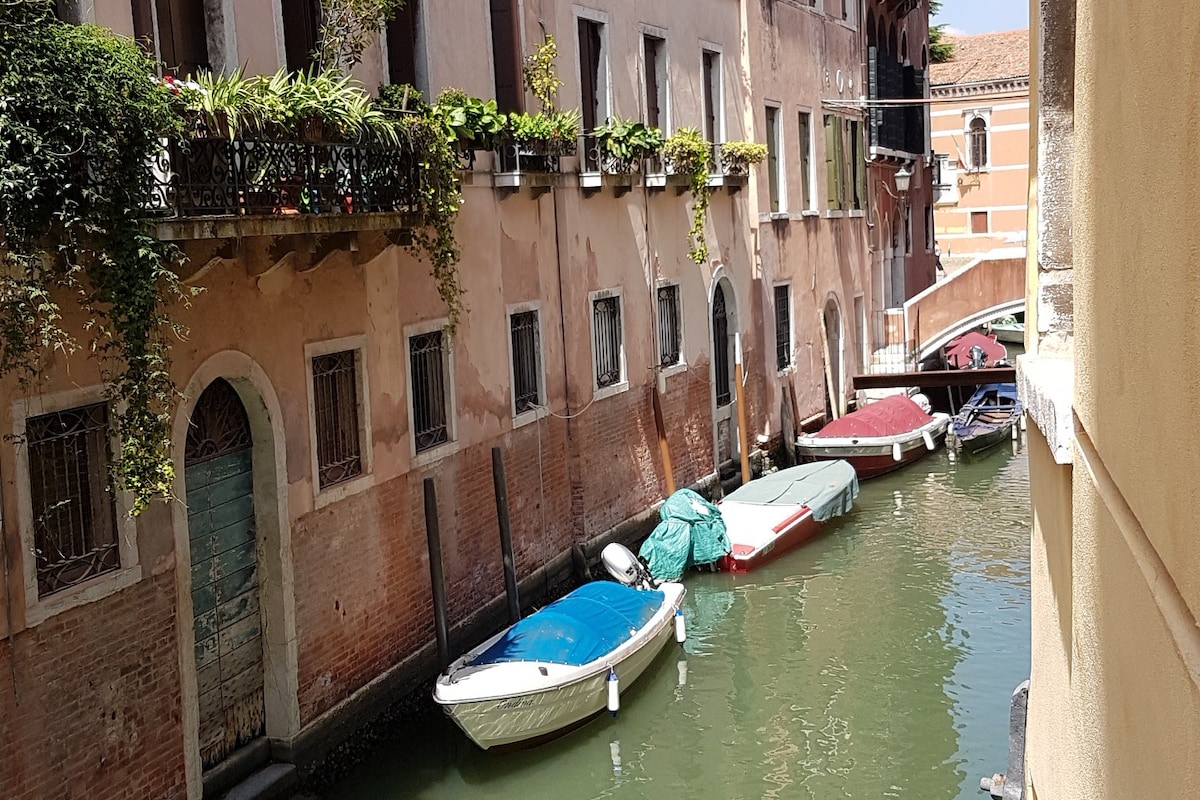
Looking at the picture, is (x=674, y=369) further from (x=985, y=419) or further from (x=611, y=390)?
(x=985, y=419)

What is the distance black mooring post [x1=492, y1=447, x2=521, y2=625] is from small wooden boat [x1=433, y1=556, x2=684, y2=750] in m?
0.62

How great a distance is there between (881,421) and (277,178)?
11.6 meters

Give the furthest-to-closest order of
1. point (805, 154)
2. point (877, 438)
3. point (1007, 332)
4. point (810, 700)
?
point (1007, 332), point (805, 154), point (877, 438), point (810, 700)

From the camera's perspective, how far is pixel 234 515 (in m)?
7.43

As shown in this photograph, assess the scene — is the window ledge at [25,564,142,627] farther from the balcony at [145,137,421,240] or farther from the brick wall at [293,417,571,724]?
the balcony at [145,137,421,240]

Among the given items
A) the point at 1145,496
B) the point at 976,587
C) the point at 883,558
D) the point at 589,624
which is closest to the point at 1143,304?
the point at 1145,496

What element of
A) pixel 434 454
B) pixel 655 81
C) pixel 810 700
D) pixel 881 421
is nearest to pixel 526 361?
pixel 434 454

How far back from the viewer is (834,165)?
18.8m

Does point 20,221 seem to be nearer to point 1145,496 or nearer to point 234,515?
point 234,515

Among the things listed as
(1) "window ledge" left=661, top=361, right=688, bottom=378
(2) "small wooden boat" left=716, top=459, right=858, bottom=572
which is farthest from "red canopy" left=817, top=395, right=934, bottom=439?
(1) "window ledge" left=661, top=361, right=688, bottom=378

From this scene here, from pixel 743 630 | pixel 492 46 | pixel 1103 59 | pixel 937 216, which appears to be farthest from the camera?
pixel 937 216

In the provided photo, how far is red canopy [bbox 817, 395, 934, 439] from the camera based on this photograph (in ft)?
54.5

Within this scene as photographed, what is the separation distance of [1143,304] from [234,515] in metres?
6.38

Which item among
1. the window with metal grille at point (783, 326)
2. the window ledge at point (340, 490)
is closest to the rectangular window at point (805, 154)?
the window with metal grille at point (783, 326)
